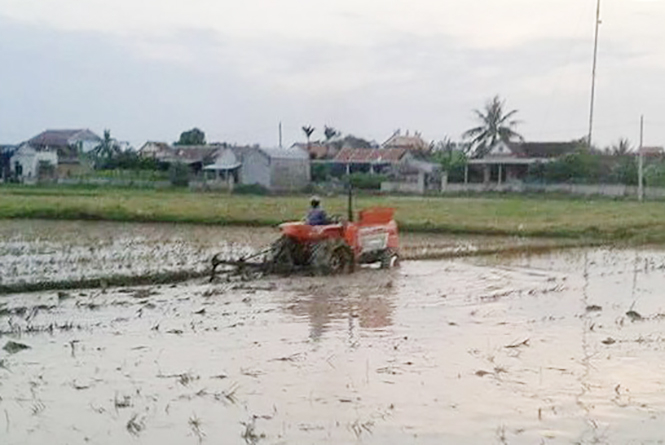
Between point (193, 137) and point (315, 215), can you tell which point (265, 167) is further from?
point (315, 215)

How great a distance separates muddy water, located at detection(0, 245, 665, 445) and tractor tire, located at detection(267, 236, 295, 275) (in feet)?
2.12

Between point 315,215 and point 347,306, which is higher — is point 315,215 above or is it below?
above

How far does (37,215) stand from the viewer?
88.1 feet

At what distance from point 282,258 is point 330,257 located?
2.42ft

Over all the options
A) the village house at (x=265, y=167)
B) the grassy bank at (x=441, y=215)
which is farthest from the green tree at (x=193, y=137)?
the grassy bank at (x=441, y=215)

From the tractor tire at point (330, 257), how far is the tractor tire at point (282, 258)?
1.16 feet

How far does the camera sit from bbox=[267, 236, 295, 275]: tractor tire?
45.5ft

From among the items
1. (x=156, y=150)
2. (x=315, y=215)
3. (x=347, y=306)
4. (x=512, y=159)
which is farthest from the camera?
(x=156, y=150)

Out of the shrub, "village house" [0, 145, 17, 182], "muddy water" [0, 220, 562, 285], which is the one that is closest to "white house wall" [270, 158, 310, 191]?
the shrub

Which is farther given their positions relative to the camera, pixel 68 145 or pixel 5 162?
pixel 68 145

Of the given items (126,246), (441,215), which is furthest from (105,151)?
(126,246)

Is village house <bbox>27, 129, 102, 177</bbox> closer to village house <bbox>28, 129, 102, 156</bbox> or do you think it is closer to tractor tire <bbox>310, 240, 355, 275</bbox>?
village house <bbox>28, 129, 102, 156</bbox>

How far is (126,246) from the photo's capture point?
62.3ft

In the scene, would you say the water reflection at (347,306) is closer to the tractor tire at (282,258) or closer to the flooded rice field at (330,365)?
the flooded rice field at (330,365)
